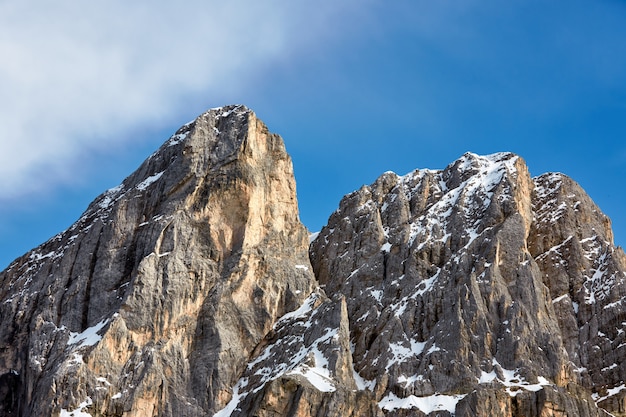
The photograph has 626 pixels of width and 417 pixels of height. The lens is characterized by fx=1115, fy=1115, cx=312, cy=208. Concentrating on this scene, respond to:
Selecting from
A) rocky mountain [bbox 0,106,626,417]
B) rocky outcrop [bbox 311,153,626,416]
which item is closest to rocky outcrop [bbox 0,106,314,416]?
rocky mountain [bbox 0,106,626,417]

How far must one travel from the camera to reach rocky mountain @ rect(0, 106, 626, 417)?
156875mm

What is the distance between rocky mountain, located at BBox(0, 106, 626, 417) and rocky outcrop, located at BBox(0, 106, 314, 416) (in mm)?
297

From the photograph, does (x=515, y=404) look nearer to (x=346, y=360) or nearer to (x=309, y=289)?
(x=346, y=360)

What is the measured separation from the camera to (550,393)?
5871 inches

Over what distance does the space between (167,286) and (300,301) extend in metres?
21.2

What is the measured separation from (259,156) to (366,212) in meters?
21.4

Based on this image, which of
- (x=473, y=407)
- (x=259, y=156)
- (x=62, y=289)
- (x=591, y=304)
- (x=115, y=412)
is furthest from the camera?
(x=259, y=156)

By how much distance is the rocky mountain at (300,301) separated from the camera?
6176 inches

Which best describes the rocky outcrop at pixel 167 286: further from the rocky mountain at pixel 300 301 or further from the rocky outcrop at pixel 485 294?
the rocky outcrop at pixel 485 294

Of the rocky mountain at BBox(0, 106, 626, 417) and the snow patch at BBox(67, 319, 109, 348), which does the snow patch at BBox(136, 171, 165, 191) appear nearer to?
the rocky mountain at BBox(0, 106, 626, 417)

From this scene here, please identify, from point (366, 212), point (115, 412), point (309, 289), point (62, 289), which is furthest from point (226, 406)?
point (366, 212)

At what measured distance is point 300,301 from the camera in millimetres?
176625

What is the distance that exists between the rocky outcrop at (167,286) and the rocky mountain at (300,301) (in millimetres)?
297

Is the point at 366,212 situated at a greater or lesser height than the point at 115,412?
greater
